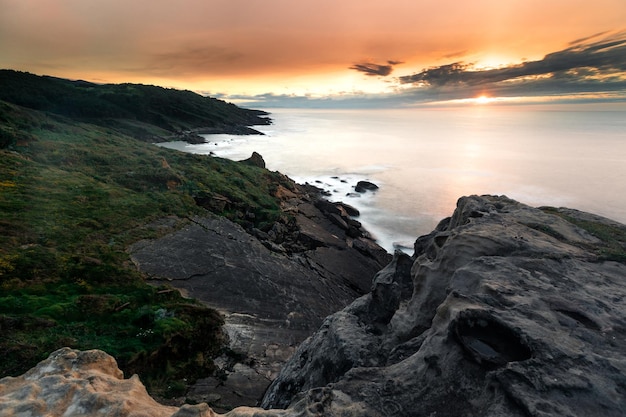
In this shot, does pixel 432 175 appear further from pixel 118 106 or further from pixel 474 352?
pixel 118 106

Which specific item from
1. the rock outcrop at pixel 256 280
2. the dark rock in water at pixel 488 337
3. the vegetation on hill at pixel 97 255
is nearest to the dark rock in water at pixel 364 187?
the vegetation on hill at pixel 97 255

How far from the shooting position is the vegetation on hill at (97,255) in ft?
44.6

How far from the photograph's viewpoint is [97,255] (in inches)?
785

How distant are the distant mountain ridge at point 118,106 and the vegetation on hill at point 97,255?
306ft

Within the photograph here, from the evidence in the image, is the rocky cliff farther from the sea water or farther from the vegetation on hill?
the sea water

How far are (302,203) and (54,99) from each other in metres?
135

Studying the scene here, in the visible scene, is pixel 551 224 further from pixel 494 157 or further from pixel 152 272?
pixel 494 157

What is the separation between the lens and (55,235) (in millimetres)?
20719

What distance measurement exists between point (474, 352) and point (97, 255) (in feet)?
65.7

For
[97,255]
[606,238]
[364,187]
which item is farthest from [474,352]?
[364,187]

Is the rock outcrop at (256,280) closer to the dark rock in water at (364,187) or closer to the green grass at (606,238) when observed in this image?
the green grass at (606,238)

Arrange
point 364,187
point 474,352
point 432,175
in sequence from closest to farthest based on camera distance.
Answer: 1. point 474,352
2. point 364,187
3. point 432,175

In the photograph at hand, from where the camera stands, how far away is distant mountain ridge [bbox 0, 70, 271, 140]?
405 feet

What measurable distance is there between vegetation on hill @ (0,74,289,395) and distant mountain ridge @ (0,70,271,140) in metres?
93.1
